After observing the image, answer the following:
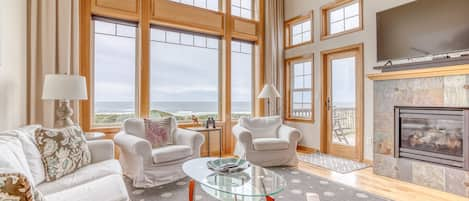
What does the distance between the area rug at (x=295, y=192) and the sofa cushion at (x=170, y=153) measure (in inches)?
11.5

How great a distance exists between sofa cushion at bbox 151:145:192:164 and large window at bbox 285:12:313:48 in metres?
3.26

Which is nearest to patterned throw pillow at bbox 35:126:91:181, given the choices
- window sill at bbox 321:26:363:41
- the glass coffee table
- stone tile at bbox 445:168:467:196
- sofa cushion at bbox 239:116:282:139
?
the glass coffee table

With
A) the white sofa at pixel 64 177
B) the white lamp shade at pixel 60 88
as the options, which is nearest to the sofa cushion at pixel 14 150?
the white sofa at pixel 64 177

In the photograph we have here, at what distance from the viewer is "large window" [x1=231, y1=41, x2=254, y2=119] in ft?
16.1

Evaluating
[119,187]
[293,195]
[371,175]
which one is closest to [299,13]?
[371,175]

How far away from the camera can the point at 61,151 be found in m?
2.02

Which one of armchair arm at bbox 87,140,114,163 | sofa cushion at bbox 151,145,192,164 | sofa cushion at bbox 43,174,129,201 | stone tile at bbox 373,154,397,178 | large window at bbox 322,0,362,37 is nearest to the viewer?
sofa cushion at bbox 43,174,129,201

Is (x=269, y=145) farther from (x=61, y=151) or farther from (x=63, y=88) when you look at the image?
(x=63, y=88)

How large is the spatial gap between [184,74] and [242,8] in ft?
6.09

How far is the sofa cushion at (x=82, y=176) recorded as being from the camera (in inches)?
67.6

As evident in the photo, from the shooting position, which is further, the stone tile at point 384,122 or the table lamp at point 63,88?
the stone tile at point 384,122

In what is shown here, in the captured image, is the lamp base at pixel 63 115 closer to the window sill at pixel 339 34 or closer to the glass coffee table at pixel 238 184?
the glass coffee table at pixel 238 184

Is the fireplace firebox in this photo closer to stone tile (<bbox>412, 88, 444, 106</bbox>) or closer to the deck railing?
stone tile (<bbox>412, 88, 444, 106</bbox>)

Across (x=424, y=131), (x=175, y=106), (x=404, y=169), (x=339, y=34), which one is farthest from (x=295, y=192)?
(x=339, y=34)
